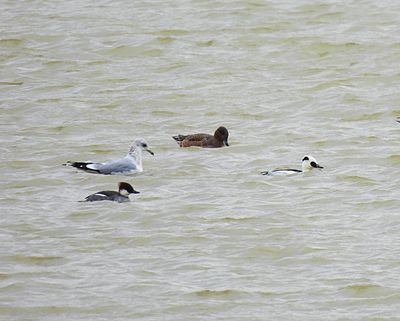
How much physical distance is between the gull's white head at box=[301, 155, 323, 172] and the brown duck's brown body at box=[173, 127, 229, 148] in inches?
55.3

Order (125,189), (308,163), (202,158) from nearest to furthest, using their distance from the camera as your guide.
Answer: (125,189) → (308,163) → (202,158)

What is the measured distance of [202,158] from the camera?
594 inches

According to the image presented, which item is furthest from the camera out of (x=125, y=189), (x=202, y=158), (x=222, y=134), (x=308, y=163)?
(x=222, y=134)

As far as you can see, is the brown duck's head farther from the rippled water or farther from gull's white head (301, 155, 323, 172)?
gull's white head (301, 155, 323, 172)

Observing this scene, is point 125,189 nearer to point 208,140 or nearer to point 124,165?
point 124,165

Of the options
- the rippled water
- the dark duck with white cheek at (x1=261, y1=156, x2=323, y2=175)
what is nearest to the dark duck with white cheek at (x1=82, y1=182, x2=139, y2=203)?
the rippled water

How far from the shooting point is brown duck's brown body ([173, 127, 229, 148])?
15312 millimetres

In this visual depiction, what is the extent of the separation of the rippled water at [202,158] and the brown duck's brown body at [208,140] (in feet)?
0.44

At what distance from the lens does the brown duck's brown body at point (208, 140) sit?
50.2 ft

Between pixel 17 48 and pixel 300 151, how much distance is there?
726 centimetres

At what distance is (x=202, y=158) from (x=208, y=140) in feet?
1.11

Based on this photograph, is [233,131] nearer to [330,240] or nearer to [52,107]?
[52,107]

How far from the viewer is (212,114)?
1711 centimetres

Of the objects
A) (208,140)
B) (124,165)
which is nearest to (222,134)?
(208,140)
